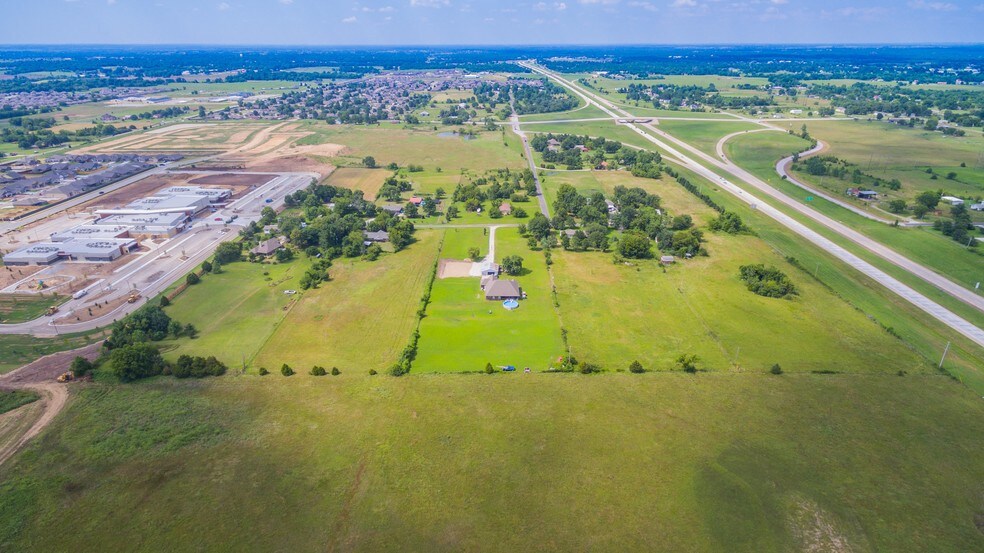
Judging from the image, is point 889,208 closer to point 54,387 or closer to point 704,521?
point 704,521

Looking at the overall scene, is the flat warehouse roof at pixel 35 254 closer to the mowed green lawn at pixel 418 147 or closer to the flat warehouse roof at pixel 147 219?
the flat warehouse roof at pixel 147 219

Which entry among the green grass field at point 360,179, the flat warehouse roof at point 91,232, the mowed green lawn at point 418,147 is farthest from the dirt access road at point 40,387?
the mowed green lawn at point 418,147

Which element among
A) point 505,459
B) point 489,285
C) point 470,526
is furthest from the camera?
point 489,285

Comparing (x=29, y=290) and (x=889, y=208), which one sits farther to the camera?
(x=889, y=208)

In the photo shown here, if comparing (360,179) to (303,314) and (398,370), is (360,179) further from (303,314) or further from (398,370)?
(398,370)

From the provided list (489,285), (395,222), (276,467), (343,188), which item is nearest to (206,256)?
(395,222)

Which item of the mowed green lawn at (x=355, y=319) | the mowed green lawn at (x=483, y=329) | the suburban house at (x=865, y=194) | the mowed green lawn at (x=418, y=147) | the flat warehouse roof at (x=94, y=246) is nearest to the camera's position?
the mowed green lawn at (x=483, y=329)

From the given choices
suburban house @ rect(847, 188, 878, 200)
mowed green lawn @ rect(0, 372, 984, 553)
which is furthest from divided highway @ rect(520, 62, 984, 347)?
mowed green lawn @ rect(0, 372, 984, 553)
